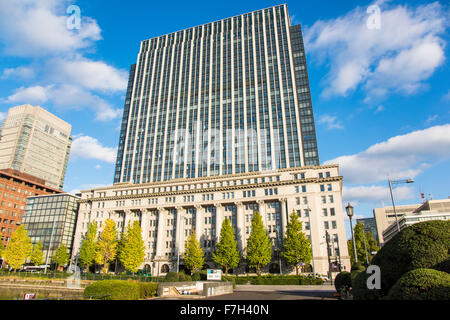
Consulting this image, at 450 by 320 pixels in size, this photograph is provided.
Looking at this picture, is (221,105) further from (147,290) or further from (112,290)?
(112,290)

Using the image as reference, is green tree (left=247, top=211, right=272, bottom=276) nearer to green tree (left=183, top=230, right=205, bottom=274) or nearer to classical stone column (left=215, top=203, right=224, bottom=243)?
green tree (left=183, top=230, right=205, bottom=274)

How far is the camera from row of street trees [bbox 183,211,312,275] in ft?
190

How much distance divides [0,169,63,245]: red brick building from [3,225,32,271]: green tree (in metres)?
27.6

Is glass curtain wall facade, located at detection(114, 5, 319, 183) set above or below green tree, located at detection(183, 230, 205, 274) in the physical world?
above

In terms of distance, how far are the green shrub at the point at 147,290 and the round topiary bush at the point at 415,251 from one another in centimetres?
2257

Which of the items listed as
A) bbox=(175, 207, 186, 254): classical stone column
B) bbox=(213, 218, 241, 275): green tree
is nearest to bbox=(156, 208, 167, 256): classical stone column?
bbox=(175, 207, 186, 254): classical stone column

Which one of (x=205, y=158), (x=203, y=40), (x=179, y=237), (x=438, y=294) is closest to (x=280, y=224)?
(x=179, y=237)

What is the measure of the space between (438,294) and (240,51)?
107641 millimetres

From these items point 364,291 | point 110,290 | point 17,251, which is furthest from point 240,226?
point 364,291

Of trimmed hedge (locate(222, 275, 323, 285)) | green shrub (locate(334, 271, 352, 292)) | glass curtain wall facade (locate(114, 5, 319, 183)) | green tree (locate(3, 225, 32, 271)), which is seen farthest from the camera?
glass curtain wall facade (locate(114, 5, 319, 183))

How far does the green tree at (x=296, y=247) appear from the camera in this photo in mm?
57469

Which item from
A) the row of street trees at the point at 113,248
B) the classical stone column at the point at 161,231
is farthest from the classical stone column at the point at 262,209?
the row of street trees at the point at 113,248

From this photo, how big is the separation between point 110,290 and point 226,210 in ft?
177
